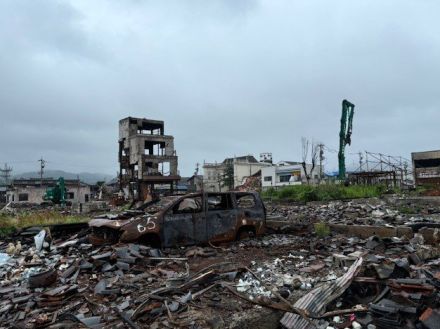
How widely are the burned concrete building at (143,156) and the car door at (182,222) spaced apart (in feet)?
128

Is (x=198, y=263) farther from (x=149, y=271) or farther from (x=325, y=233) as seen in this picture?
(x=325, y=233)

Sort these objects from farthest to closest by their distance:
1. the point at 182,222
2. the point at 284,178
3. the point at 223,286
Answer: the point at 284,178 < the point at 182,222 < the point at 223,286

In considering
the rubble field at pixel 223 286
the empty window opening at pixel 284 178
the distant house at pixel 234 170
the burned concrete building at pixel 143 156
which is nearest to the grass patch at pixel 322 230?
the rubble field at pixel 223 286

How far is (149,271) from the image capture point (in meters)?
7.05

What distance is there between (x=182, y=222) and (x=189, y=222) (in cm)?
20

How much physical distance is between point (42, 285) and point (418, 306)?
557 cm

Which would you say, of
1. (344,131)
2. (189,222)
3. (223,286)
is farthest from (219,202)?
(344,131)

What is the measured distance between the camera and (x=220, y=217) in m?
9.82

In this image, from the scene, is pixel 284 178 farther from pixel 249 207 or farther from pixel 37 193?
pixel 249 207

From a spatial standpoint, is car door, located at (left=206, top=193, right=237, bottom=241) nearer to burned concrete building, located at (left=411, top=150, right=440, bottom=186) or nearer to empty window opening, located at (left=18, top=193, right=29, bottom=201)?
burned concrete building, located at (left=411, top=150, right=440, bottom=186)

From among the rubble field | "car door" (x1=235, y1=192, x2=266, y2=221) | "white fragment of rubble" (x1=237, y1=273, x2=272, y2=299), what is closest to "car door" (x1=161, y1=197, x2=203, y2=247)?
the rubble field

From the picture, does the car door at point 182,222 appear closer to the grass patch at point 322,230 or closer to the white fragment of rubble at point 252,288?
the white fragment of rubble at point 252,288

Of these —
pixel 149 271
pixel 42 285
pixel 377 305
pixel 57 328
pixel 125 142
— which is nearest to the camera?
pixel 57 328

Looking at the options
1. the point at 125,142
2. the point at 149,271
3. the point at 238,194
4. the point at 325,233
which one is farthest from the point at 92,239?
the point at 125,142
